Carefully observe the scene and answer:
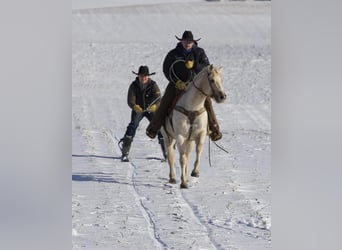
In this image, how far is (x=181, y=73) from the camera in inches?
336

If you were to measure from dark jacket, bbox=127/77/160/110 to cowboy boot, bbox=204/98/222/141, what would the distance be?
0.39 meters

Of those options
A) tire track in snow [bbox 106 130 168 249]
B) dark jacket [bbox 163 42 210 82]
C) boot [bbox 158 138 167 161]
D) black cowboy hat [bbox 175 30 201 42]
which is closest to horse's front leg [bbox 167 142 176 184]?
Result: boot [bbox 158 138 167 161]

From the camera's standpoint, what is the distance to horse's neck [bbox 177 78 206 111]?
27.6ft

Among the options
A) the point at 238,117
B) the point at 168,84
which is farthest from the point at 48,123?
the point at 238,117

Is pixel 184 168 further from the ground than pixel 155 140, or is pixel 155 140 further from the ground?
pixel 155 140

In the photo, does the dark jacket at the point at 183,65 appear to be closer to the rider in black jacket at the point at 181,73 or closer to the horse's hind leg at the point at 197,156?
the rider in black jacket at the point at 181,73

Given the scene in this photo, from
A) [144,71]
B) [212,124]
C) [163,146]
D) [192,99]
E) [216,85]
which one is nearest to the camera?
[216,85]

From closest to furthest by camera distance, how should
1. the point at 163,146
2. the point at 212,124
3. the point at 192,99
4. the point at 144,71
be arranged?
the point at 192,99
the point at 212,124
the point at 144,71
the point at 163,146

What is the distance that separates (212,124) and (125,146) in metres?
0.68

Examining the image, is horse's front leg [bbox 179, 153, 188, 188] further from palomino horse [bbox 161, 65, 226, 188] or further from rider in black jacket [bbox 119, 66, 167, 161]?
rider in black jacket [bbox 119, 66, 167, 161]

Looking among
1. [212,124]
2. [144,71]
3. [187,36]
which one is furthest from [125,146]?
[187,36]

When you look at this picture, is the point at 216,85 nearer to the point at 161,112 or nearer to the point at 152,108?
the point at 161,112

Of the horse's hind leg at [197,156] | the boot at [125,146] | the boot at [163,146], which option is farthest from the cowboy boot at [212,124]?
the boot at [125,146]

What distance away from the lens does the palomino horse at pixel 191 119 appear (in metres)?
8.34
